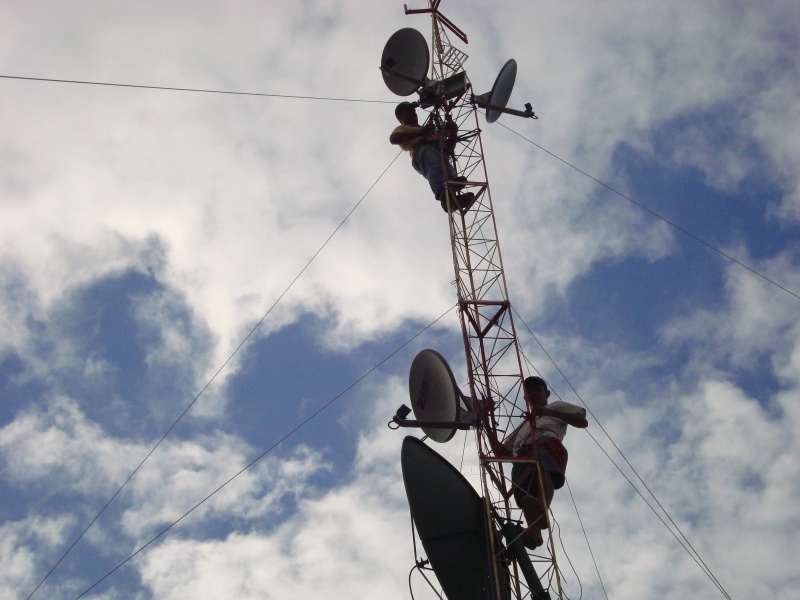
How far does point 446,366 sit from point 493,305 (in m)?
2.93

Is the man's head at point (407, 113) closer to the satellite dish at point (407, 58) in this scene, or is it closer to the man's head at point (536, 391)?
the satellite dish at point (407, 58)

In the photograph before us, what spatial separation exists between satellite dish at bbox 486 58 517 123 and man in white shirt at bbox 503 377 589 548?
8967 mm

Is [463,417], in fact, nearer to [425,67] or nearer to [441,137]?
[441,137]

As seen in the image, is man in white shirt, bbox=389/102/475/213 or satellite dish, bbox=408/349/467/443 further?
man in white shirt, bbox=389/102/475/213

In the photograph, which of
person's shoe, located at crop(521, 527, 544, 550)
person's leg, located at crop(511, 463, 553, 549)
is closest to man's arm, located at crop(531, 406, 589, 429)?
person's leg, located at crop(511, 463, 553, 549)

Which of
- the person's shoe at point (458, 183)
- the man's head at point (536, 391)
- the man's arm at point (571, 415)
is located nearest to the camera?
the man's arm at point (571, 415)

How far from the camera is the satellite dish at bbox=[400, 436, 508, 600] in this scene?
11.2 meters

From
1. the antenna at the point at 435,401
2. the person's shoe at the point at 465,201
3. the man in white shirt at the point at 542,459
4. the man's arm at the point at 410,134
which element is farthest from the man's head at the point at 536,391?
the man's arm at the point at 410,134

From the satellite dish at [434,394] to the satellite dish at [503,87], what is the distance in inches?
322

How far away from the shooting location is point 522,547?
11.7 m

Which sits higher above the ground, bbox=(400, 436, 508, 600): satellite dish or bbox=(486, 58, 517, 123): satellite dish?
bbox=(486, 58, 517, 123): satellite dish

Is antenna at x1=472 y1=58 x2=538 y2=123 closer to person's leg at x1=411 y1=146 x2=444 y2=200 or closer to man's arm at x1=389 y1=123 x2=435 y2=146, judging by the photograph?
man's arm at x1=389 y1=123 x2=435 y2=146

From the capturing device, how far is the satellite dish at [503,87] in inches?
741

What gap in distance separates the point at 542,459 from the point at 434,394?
2.24 m
